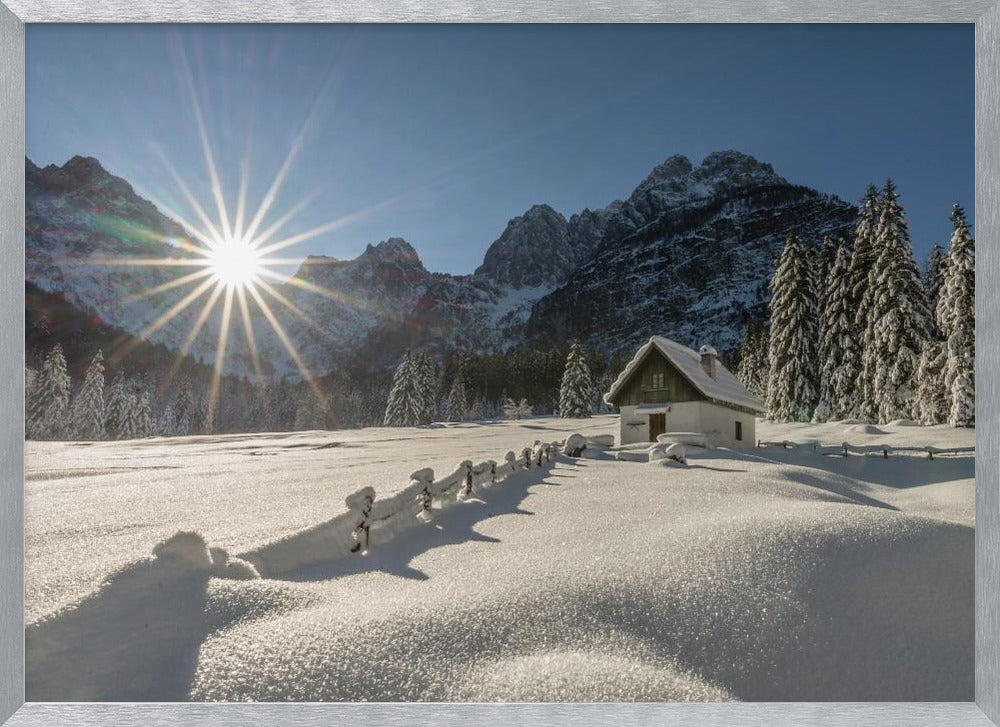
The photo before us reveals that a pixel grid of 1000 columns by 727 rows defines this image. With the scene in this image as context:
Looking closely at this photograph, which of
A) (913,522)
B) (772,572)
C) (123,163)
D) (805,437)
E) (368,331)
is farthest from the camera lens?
(805,437)

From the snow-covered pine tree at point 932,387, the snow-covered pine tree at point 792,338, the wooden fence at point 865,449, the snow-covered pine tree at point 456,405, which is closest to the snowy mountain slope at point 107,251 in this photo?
the snow-covered pine tree at point 456,405

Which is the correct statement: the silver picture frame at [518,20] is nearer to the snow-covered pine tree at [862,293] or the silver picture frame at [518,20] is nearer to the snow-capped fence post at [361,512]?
the snow-covered pine tree at [862,293]

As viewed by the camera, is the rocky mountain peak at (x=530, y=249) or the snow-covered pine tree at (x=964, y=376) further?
the rocky mountain peak at (x=530, y=249)

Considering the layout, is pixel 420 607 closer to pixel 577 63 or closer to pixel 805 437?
pixel 805 437

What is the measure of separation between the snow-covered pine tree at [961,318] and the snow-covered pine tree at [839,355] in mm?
675

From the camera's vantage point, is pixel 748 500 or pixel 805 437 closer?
pixel 748 500

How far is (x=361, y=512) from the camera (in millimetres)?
3322

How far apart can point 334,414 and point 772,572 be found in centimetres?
289

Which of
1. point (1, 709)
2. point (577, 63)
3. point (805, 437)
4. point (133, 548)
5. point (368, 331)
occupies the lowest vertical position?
point (1, 709)

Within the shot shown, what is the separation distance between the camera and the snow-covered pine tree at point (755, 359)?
4.34m

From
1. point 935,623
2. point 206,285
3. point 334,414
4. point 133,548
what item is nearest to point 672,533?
point 935,623

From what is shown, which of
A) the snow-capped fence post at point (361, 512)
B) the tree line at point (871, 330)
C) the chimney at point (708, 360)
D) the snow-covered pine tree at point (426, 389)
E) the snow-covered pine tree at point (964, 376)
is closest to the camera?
the snow-capped fence post at point (361, 512)

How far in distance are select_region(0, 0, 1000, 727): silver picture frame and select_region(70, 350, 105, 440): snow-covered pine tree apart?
300mm

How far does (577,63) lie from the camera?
3.94 m
